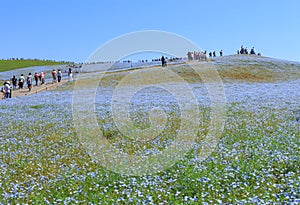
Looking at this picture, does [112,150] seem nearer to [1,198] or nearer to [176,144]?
[176,144]

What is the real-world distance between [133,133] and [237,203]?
338 inches

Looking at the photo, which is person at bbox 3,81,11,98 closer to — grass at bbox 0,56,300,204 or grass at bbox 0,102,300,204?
grass at bbox 0,56,300,204

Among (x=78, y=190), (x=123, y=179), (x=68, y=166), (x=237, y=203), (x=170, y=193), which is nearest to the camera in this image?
(x=237, y=203)

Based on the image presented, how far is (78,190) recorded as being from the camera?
26.7 feet

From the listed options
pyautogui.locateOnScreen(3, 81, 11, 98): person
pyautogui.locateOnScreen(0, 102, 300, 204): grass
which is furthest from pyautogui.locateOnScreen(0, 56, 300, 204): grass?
pyautogui.locateOnScreen(3, 81, 11, 98): person

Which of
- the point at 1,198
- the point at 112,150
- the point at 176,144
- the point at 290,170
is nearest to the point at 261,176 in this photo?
the point at 290,170

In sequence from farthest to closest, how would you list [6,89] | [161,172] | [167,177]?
1. [6,89]
2. [161,172]
3. [167,177]

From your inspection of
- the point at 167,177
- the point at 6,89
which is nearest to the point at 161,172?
the point at 167,177

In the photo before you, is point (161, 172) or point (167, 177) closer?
point (167, 177)

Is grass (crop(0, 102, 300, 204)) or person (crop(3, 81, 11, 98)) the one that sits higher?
person (crop(3, 81, 11, 98))

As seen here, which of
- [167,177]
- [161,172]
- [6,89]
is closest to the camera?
[167,177]

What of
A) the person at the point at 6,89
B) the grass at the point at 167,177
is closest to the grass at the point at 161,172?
the grass at the point at 167,177

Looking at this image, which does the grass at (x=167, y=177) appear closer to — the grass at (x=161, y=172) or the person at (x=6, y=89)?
the grass at (x=161, y=172)

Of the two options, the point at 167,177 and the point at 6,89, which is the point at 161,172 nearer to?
the point at 167,177
